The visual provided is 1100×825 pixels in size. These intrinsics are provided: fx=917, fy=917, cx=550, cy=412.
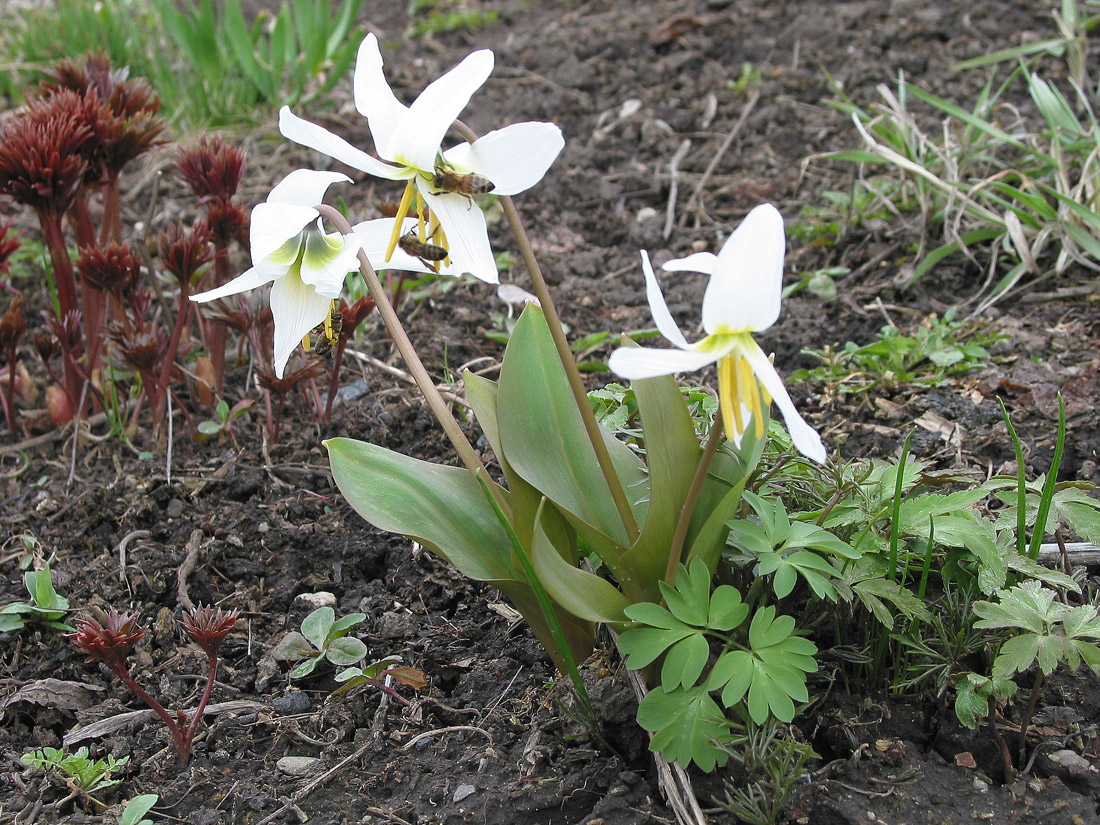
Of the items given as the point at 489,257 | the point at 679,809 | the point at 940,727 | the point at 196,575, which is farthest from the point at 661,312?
the point at 196,575

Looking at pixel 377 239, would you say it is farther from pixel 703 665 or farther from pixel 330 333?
pixel 703 665

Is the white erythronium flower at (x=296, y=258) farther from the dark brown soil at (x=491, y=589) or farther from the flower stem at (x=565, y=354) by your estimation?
the dark brown soil at (x=491, y=589)

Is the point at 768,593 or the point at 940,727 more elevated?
the point at 768,593

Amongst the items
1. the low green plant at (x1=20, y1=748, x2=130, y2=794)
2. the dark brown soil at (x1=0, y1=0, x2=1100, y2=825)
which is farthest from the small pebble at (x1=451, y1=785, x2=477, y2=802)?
the low green plant at (x1=20, y1=748, x2=130, y2=794)

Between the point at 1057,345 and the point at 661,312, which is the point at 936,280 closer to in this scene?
the point at 1057,345

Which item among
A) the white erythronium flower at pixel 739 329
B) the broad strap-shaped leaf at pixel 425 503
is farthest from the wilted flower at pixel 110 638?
the white erythronium flower at pixel 739 329

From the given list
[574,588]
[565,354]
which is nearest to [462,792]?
[574,588]
